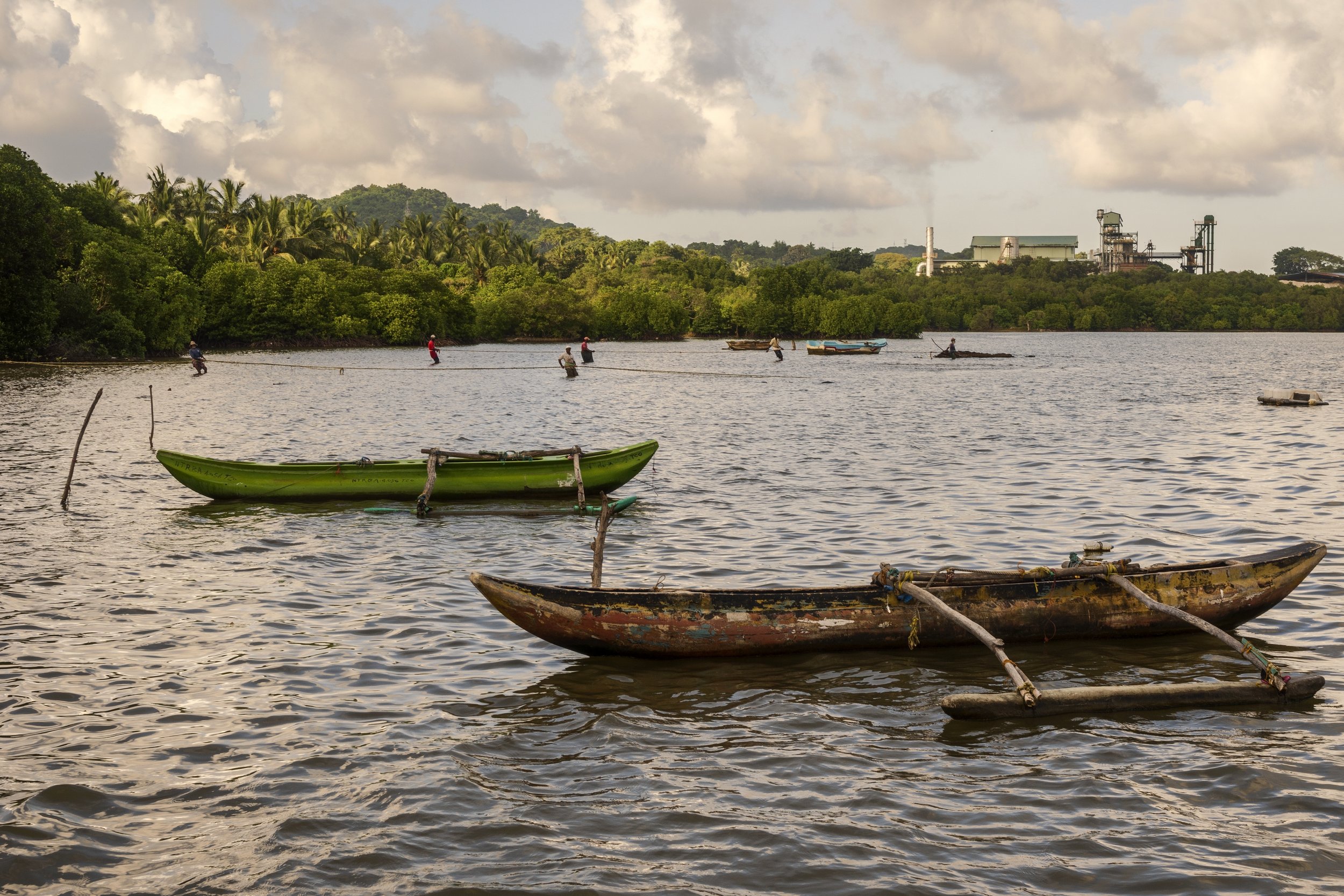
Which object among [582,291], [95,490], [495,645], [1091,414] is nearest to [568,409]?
[1091,414]

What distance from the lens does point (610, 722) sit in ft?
32.2

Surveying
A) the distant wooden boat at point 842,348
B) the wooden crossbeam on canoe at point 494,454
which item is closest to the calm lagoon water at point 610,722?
the wooden crossbeam on canoe at point 494,454

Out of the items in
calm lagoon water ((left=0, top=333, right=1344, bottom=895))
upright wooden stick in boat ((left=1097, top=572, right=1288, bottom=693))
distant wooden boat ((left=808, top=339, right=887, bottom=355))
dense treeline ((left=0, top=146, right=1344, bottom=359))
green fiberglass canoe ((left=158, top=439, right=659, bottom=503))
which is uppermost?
dense treeline ((left=0, top=146, right=1344, bottom=359))

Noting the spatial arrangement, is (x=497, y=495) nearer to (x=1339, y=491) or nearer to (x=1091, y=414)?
(x=1339, y=491)

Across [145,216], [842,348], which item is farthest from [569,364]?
[145,216]

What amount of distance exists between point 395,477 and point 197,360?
47.8 metres

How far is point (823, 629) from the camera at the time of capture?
11.2 m

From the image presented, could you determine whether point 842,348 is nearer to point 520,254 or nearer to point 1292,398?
point 1292,398

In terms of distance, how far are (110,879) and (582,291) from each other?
508 ft

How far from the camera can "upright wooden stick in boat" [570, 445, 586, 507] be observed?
20969mm

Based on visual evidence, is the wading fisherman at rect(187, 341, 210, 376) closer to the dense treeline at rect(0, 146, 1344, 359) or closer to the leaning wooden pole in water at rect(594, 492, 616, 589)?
the dense treeline at rect(0, 146, 1344, 359)

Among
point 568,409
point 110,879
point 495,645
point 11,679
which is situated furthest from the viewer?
point 568,409

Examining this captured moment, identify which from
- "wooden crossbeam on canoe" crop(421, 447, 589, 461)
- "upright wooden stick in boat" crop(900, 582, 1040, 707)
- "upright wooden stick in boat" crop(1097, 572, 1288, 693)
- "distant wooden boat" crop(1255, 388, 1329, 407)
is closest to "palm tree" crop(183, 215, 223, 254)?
"distant wooden boat" crop(1255, 388, 1329, 407)

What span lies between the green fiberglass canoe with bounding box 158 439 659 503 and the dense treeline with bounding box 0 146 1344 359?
51.7m
